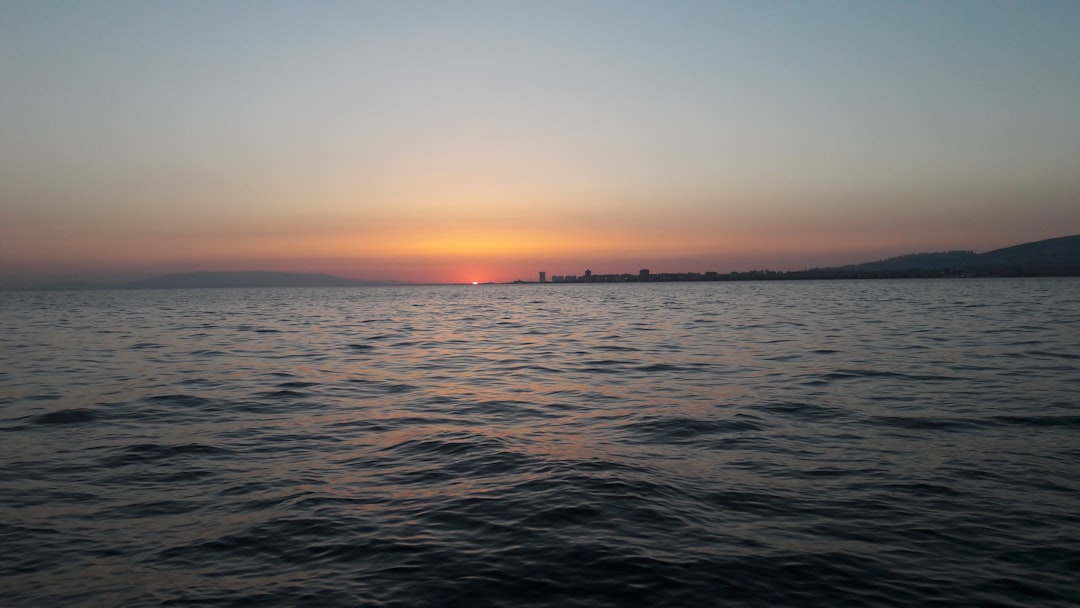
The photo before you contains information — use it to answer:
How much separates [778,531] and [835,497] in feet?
5.39

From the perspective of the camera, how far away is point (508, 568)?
21.3ft

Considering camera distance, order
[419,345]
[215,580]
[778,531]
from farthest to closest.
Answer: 1. [419,345]
2. [778,531]
3. [215,580]

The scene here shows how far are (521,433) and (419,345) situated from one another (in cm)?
2044

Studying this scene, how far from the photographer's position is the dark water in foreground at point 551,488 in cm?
619

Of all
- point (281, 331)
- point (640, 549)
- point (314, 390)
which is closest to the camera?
point (640, 549)

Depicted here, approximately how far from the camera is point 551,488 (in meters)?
9.04

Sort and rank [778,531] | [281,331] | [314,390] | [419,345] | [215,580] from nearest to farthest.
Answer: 1. [215,580]
2. [778,531]
3. [314,390]
4. [419,345]
5. [281,331]

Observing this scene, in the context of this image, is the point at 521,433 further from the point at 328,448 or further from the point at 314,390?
the point at 314,390

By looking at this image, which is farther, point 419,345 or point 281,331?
point 281,331

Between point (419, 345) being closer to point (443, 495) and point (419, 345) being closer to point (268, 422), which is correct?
point (268, 422)

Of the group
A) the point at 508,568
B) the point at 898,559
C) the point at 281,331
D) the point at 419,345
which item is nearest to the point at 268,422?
the point at 508,568

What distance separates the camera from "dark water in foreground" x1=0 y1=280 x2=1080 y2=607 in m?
6.19

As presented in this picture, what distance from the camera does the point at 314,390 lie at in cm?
1831

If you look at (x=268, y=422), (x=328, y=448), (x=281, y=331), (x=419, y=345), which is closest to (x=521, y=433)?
(x=328, y=448)
